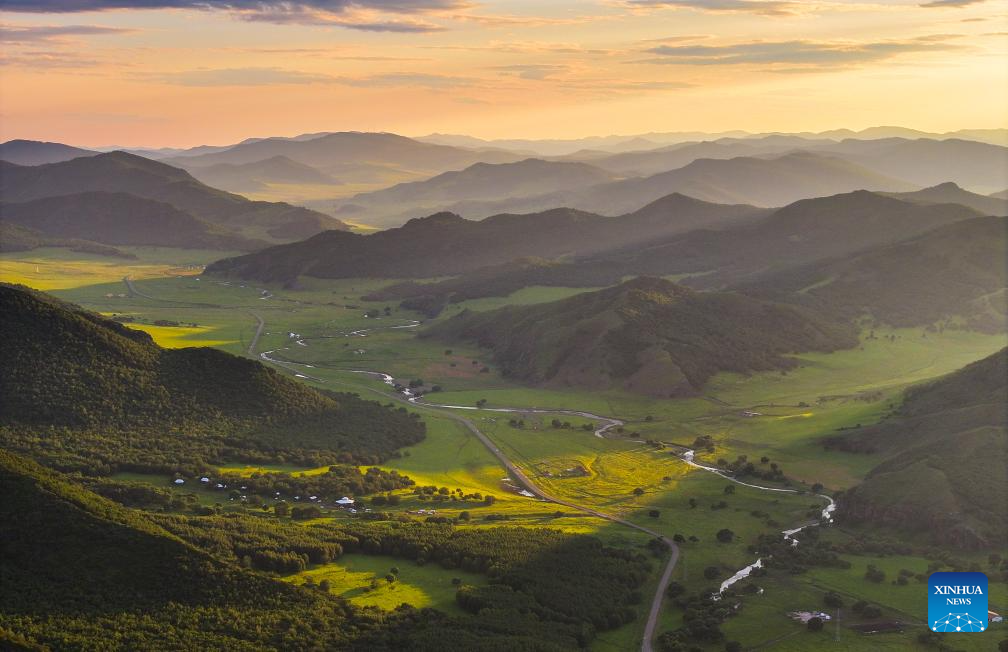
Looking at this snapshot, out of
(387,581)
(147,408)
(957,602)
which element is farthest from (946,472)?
(147,408)

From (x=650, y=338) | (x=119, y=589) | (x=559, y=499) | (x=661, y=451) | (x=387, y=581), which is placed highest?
(x=650, y=338)

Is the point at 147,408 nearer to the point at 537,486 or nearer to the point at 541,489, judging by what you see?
the point at 537,486

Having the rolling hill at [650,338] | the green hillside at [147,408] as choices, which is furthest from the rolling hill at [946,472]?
the green hillside at [147,408]

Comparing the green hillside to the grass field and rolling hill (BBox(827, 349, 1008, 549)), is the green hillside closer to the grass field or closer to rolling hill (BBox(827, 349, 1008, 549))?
the grass field

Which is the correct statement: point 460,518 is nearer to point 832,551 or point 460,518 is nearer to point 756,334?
point 832,551

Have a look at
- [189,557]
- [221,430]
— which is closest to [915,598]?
[189,557]

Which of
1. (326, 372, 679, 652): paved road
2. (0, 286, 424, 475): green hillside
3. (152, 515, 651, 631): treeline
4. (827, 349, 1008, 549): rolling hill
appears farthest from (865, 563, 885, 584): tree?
(0, 286, 424, 475): green hillside

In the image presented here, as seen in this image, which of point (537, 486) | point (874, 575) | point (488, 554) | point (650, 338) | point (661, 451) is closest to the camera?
point (488, 554)
